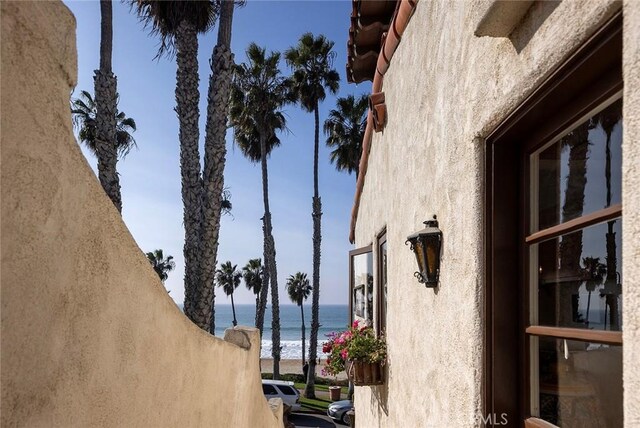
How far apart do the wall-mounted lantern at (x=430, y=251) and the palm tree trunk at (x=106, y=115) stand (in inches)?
343

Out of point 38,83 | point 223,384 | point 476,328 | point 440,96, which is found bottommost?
point 223,384

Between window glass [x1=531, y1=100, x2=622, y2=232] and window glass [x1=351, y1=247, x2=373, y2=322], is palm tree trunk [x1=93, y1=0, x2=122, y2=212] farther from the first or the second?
window glass [x1=531, y1=100, x2=622, y2=232]

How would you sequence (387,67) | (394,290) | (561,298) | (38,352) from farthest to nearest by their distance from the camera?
(387,67), (394,290), (561,298), (38,352)

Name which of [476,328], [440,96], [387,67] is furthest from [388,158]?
[476,328]

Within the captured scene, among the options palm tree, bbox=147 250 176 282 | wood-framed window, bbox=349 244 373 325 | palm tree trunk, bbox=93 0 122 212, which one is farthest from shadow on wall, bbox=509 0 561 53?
palm tree, bbox=147 250 176 282

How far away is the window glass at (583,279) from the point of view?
1.57 metres

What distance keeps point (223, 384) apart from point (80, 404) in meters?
1.95

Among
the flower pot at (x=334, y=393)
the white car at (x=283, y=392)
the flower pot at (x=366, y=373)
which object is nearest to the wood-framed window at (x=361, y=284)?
the flower pot at (x=366, y=373)

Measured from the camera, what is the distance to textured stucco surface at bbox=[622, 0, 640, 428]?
4.06ft

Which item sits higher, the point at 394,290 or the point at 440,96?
the point at 440,96

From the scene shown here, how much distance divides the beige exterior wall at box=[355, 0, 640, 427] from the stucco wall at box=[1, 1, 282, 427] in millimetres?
1414

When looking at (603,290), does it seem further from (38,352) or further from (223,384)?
(223,384)

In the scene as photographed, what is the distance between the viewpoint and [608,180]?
1605 millimetres

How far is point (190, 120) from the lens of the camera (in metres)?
11.0
